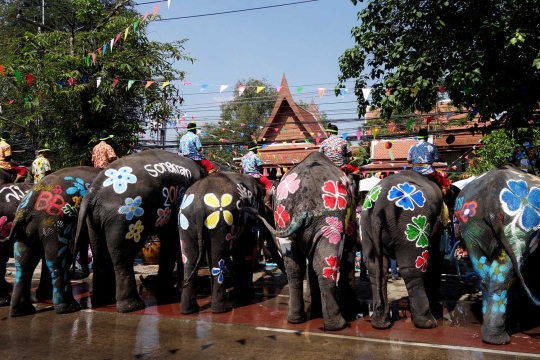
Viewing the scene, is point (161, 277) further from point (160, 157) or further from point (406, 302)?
point (406, 302)

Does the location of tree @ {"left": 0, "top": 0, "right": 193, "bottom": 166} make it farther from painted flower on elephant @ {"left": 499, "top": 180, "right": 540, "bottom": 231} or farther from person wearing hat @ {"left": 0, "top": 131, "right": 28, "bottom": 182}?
painted flower on elephant @ {"left": 499, "top": 180, "right": 540, "bottom": 231}

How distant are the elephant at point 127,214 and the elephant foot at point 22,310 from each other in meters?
0.92

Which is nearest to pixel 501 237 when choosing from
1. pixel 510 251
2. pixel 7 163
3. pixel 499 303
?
pixel 510 251

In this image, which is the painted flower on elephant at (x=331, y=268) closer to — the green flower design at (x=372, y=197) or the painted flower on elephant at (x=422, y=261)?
the green flower design at (x=372, y=197)

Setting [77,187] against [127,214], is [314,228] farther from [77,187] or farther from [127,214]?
[77,187]

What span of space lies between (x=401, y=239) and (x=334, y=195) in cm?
100

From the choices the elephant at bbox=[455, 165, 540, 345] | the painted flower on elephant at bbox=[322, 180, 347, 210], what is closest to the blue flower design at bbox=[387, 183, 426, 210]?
the painted flower on elephant at bbox=[322, 180, 347, 210]

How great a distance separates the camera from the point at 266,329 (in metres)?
6.87

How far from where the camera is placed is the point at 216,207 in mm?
7719

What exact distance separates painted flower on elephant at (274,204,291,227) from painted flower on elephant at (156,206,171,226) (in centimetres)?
219

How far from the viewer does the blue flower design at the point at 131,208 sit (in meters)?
7.90

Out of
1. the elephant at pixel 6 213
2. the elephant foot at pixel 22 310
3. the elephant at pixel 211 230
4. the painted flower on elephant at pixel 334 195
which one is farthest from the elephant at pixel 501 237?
the elephant at pixel 6 213

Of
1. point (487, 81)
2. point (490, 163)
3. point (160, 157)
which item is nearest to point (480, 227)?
point (487, 81)

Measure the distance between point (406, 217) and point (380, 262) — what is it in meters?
0.66
